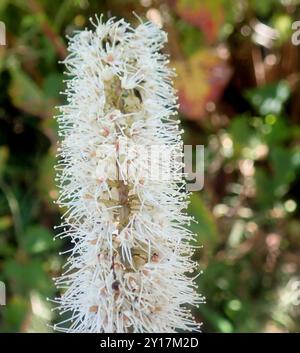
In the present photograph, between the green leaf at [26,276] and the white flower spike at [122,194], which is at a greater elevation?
the white flower spike at [122,194]

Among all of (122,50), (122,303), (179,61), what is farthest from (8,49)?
(122,303)

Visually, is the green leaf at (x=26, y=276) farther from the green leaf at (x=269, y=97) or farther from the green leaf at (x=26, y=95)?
the green leaf at (x=269, y=97)

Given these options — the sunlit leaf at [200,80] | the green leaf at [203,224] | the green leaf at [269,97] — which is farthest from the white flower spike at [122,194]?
the green leaf at [269,97]

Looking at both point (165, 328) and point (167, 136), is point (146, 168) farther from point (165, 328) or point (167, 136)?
point (165, 328)

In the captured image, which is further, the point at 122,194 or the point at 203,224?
the point at 203,224

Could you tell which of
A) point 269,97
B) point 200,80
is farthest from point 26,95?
point 269,97

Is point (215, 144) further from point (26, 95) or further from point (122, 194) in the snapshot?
point (122, 194)

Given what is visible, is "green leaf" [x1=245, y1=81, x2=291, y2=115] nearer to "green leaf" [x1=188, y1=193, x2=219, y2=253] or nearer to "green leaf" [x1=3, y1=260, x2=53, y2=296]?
"green leaf" [x1=188, y1=193, x2=219, y2=253]
